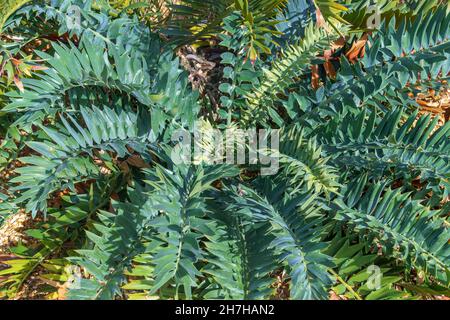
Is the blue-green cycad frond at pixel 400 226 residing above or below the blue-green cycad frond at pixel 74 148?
below

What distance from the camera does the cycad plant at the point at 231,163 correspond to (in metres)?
1.51

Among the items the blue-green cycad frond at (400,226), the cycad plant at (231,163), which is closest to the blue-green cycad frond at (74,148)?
the cycad plant at (231,163)

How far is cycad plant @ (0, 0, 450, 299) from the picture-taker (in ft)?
4.95

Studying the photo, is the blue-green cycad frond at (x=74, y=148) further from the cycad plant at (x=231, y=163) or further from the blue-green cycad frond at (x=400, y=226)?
the blue-green cycad frond at (x=400, y=226)

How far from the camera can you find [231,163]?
181cm

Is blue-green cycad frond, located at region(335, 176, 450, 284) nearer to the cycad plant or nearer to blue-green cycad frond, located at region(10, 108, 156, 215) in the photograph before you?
the cycad plant

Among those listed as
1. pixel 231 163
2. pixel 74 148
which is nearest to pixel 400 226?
pixel 231 163

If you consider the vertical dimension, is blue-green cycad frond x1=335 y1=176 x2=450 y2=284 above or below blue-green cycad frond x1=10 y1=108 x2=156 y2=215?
below

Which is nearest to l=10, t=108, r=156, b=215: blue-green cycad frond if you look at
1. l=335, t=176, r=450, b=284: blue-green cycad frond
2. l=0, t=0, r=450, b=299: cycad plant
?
l=0, t=0, r=450, b=299: cycad plant

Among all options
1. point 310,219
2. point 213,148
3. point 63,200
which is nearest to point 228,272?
point 310,219

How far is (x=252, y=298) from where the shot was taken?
142 centimetres

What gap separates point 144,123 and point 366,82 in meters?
0.74

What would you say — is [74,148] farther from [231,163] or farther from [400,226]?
[400,226]
